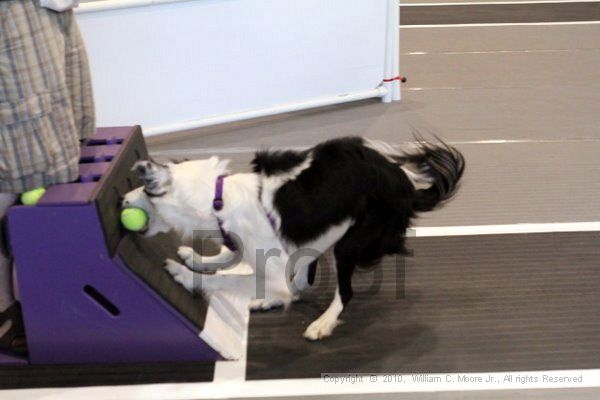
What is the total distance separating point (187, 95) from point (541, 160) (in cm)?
199

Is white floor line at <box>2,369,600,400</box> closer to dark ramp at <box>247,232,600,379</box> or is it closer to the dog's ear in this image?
dark ramp at <box>247,232,600,379</box>

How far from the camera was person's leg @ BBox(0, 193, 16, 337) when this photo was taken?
7.09 feet

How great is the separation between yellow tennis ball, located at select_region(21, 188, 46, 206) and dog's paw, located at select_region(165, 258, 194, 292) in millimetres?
521

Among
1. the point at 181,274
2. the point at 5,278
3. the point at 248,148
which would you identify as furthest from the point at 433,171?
the point at 248,148

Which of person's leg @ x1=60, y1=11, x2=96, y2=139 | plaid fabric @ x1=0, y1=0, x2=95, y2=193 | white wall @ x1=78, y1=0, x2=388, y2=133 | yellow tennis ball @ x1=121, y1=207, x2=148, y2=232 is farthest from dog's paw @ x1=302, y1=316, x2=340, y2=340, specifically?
white wall @ x1=78, y1=0, x2=388, y2=133

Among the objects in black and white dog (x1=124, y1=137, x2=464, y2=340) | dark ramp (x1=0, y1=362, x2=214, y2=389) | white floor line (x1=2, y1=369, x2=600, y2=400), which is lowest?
white floor line (x1=2, y1=369, x2=600, y2=400)

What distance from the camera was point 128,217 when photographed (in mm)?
2107

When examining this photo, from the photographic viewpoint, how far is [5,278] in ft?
7.41

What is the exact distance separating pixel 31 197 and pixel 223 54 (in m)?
2.01

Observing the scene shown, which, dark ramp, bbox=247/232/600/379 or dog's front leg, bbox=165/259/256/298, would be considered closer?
dark ramp, bbox=247/232/600/379

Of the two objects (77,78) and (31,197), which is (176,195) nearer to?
(31,197)

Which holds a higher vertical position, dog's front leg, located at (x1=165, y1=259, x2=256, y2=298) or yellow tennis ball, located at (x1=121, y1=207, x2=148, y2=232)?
yellow tennis ball, located at (x1=121, y1=207, x2=148, y2=232)

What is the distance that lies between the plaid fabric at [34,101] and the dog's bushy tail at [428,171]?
1.03 m

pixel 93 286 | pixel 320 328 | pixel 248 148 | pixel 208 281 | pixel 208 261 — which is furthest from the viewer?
pixel 248 148
